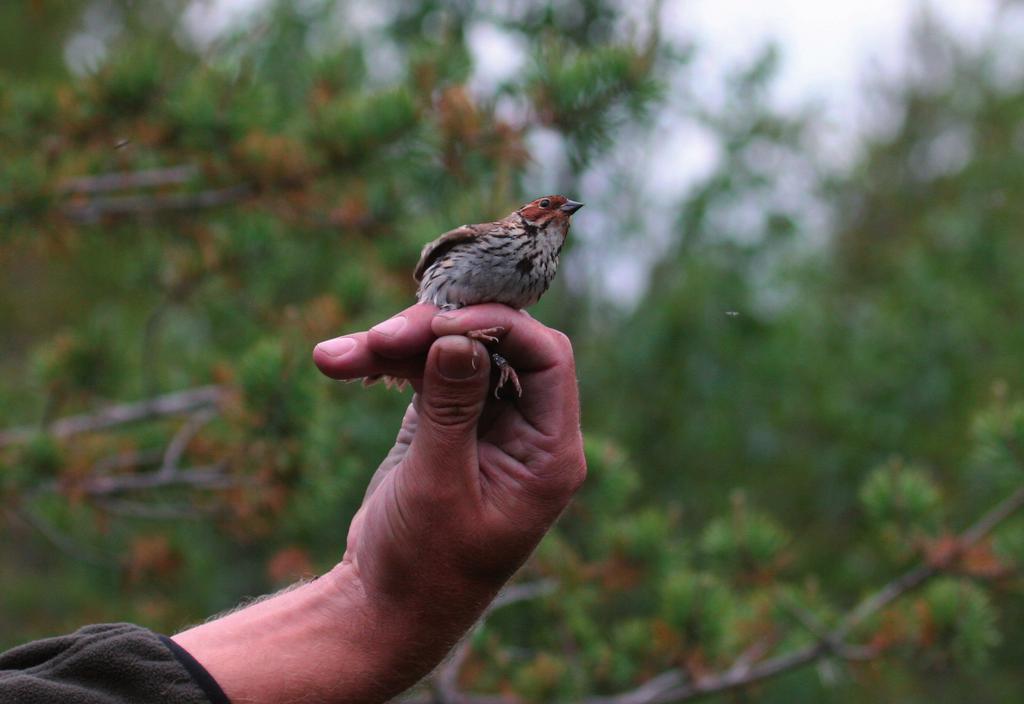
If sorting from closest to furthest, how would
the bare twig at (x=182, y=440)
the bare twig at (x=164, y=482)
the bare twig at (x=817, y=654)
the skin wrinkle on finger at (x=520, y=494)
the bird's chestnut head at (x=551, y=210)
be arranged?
1. the skin wrinkle on finger at (x=520, y=494)
2. the bird's chestnut head at (x=551, y=210)
3. the bare twig at (x=817, y=654)
4. the bare twig at (x=164, y=482)
5. the bare twig at (x=182, y=440)

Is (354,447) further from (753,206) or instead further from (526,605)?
(753,206)

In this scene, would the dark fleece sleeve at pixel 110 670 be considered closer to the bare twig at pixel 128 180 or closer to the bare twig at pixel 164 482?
the bare twig at pixel 164 482

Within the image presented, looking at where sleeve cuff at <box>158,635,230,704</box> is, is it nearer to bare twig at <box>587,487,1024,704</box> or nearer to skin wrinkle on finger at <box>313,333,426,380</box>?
skin wrinkle on finger at <box>313,333,426,380</box>

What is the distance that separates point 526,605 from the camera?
4.01 metres

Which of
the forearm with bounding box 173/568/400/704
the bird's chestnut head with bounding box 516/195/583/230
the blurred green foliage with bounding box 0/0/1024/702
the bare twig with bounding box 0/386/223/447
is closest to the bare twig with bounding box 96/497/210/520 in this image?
the blurred green foliage with bounding box 0/0/1024/702

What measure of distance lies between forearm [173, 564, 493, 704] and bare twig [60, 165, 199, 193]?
2.09 meters

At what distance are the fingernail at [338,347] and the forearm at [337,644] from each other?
424 millimetres

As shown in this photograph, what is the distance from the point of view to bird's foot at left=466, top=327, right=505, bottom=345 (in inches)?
67.6

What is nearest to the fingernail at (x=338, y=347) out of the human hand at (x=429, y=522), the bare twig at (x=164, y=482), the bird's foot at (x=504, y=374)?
the human hand at (x=429, y=522)

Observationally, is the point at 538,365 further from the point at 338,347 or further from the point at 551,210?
the point at 551,210

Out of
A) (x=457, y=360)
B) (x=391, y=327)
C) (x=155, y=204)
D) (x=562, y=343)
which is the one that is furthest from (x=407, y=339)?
(x=155, y=204)

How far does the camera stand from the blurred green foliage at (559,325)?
3.23 metres

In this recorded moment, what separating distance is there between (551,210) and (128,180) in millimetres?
1951

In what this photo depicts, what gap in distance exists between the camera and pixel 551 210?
2.17 meters
